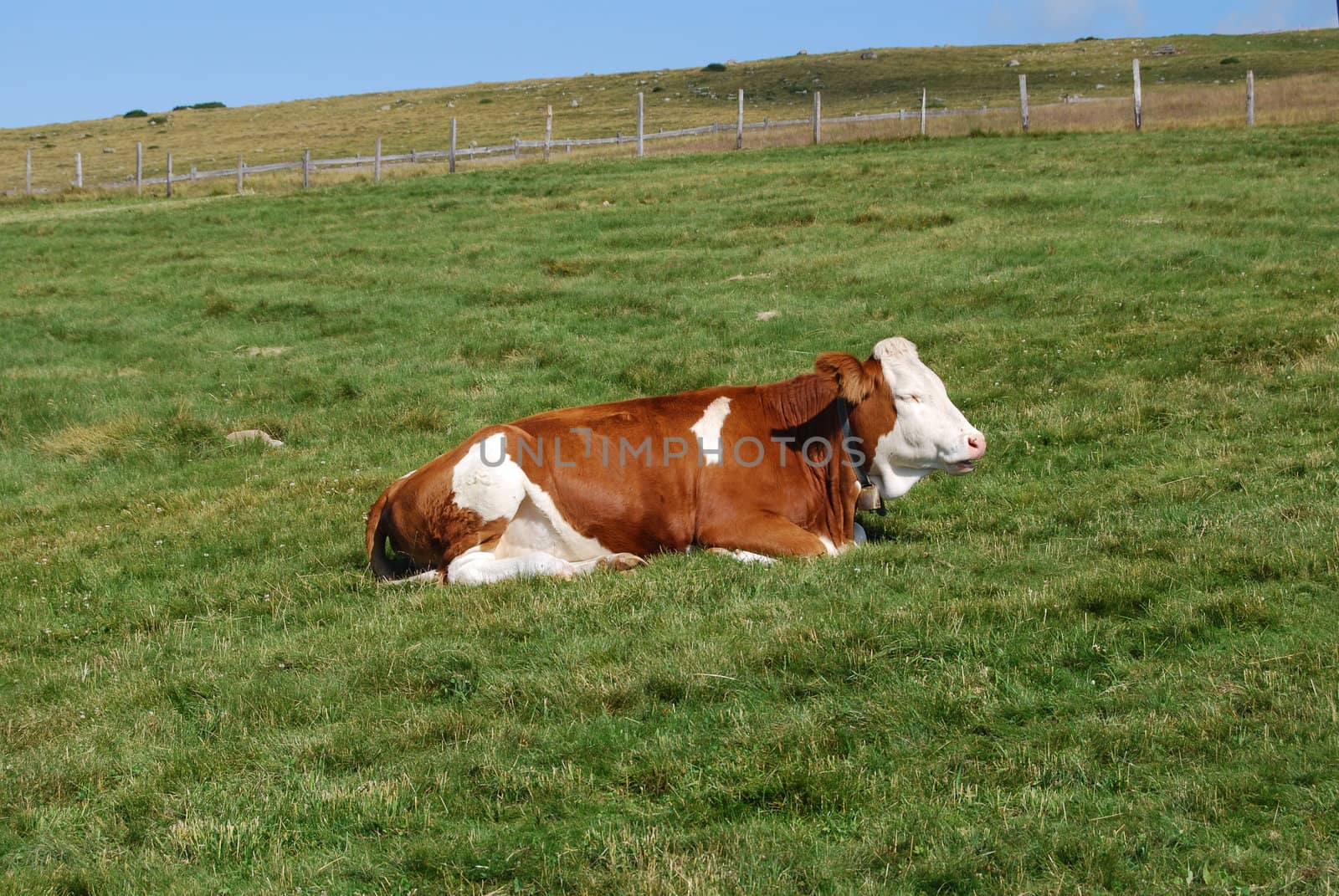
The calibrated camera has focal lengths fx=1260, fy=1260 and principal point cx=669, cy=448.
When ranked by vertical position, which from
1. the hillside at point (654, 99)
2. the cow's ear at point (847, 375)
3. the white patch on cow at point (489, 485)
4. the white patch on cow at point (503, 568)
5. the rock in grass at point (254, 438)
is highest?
the hillside at point (654, 99)

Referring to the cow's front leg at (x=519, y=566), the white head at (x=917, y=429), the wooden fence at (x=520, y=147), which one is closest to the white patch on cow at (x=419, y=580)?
the cow's front leg at (x=519, y=566)

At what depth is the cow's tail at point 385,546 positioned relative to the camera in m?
8.38

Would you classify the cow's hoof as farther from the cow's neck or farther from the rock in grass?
the rock in grass

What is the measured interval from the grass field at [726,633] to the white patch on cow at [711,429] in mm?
791

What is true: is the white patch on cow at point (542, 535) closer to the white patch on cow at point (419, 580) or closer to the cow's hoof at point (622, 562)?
the cow's hoof at point (622, 562)

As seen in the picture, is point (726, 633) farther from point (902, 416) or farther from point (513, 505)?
point (902, 416)

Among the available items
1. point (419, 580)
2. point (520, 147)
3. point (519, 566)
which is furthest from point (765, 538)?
point (520, 147)

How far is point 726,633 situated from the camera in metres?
6.34

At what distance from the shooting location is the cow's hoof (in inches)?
313

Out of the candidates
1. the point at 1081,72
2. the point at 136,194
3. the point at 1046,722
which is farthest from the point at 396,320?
the point at 1081,72

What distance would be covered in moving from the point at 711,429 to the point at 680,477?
16.3 inches

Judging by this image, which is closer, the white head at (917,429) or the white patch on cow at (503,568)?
the white patch on cow at (503,568)

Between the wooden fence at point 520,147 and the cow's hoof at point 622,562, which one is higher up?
the wooden fence at point 520,147

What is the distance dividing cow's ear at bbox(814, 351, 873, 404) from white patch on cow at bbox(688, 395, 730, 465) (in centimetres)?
71
